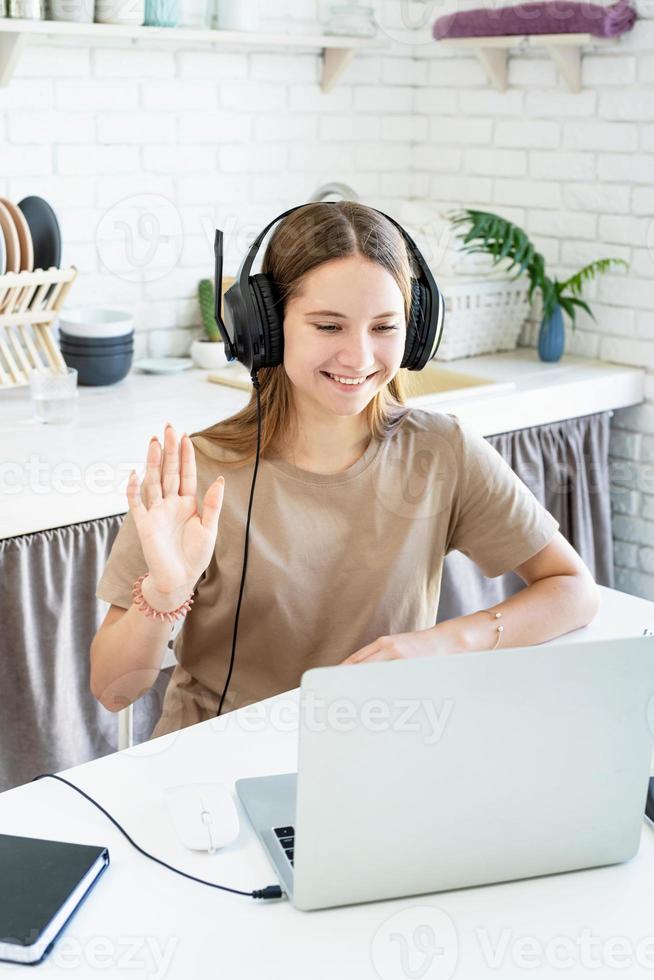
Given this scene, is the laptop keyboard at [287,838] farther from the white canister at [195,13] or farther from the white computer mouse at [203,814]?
the white canister at [195,13]

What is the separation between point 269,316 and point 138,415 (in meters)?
0.99

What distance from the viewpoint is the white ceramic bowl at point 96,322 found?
257 cm

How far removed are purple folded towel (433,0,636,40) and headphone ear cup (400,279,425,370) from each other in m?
1.49

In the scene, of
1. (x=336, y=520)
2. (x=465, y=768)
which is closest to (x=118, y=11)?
(x=336, y=520)

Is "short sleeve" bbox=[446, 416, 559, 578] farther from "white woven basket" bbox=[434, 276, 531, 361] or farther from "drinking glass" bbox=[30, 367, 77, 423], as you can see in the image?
"white woven basket" bbox=[434, 276, 531, 361]

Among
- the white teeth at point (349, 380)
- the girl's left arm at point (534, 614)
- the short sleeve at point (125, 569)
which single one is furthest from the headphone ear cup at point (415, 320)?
the short sleeve at point (125, 569)

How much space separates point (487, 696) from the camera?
2.98 ft

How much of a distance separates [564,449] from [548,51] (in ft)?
3.28

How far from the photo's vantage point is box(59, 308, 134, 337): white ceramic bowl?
2.57m

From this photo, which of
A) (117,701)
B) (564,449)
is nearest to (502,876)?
(117,701)

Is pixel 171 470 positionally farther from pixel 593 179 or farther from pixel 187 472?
pixel 593 179

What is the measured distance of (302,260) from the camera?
1.45 metres

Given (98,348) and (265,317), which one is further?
(98,348)

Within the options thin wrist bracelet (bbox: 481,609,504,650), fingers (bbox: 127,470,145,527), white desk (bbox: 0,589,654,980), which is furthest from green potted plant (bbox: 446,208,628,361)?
white desk (bbox: 0,589,654,980)
